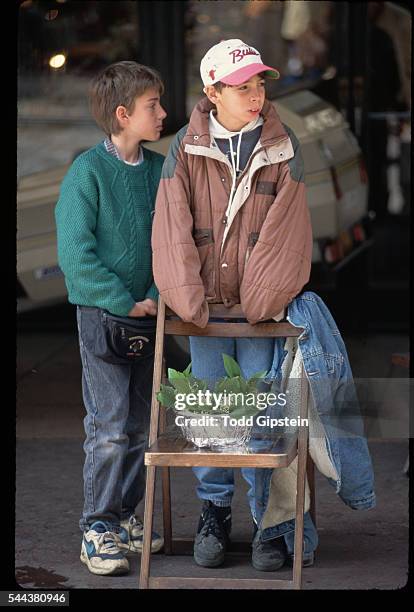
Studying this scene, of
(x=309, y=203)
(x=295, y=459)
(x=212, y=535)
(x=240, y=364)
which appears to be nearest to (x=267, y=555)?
(x=212, y=535)

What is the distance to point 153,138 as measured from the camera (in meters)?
4.25

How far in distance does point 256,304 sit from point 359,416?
1.79 ft

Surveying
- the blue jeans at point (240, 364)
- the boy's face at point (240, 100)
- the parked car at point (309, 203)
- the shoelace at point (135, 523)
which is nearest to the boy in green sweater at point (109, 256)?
the shoelace at point (135, 523)

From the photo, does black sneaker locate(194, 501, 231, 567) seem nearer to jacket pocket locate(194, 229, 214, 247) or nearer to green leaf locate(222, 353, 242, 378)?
green leaf locate(222, 353, 242, 378)

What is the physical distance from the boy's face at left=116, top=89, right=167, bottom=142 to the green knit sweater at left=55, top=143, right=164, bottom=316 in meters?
0.10

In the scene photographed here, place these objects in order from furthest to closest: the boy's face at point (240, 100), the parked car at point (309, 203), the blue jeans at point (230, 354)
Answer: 1. the parked car at point (309, 203)
2. the blue jeans at point (230, 354)
3. the boy's face at point (240, 100)

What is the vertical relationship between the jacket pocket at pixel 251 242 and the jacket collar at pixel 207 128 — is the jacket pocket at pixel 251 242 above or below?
below

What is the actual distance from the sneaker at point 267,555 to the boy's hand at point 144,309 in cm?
81

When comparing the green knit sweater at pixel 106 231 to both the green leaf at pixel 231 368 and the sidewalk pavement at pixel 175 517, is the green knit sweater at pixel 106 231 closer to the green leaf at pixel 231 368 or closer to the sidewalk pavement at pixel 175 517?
the green leaf at pixel 231 368

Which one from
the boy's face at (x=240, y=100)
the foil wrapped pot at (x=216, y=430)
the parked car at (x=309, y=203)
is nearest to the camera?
the foil wrapped pot at (x=216, y=430)

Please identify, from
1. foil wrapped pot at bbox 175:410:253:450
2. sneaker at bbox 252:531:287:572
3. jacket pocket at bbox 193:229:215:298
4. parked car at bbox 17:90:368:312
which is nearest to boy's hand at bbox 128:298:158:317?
jacket pocket at bbox 193:229:215:298

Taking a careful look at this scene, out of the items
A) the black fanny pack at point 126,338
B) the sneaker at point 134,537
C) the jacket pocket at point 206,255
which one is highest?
the jacket pocket at point 206,255

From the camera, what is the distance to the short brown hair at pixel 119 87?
4137 mm

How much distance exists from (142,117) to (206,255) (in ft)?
1.81
